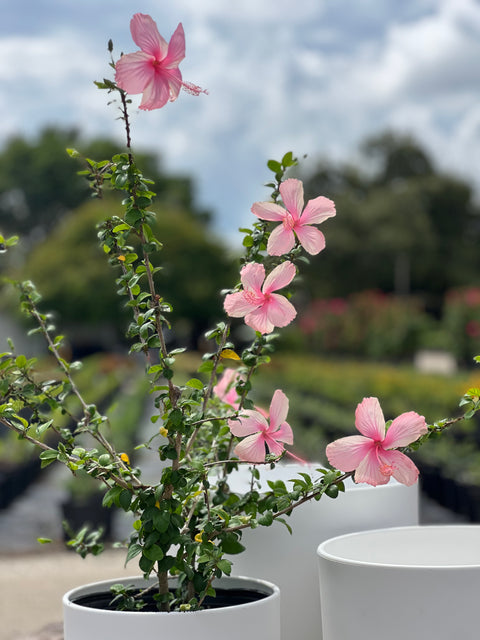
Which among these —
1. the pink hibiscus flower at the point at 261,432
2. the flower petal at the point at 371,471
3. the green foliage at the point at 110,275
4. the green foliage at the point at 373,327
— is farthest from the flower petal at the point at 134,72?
the green foliage at the point at 110,275

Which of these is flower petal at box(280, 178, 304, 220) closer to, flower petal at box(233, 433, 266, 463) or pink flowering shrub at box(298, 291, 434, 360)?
flower petal at box(233, 433, 266, 463)

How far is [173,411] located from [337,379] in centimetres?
1056

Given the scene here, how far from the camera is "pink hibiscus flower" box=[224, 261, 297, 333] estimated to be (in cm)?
123

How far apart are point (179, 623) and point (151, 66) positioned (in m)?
0.76

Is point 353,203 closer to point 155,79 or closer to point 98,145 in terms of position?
point 98,145

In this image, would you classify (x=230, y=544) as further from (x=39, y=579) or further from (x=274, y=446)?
(x=39, y=579)

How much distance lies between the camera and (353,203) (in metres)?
34.0

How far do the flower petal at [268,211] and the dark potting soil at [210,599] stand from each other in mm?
590

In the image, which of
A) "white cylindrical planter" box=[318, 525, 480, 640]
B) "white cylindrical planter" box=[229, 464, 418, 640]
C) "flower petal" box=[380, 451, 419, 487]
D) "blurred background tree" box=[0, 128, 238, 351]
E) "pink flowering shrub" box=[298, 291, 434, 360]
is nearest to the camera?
"white cylindrical planter" box=[318, 525, 480, 640]

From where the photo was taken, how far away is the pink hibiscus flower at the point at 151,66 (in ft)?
3.83

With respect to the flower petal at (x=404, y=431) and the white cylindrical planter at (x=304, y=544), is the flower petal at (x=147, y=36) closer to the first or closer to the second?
the flower petal at (x=404, y=431)

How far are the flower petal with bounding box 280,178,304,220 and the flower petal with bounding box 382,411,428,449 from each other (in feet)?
1.11

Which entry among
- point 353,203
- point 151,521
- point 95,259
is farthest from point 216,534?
point 353,203

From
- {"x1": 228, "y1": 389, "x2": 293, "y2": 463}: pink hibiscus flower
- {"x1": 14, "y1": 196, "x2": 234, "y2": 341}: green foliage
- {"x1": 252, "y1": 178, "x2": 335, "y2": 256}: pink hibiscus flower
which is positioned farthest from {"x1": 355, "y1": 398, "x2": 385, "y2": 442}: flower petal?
{"x1": 14, "y1": 196, "x2": 234, "y2": 341}: green foliage
